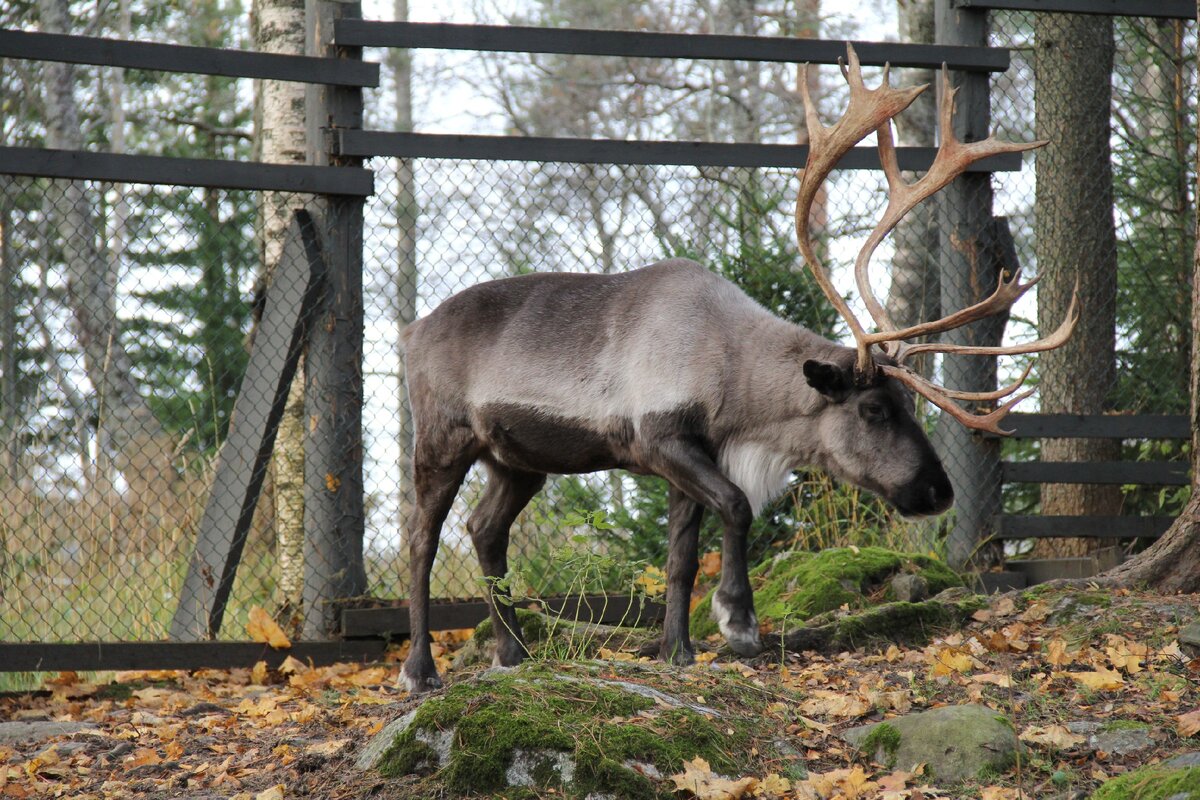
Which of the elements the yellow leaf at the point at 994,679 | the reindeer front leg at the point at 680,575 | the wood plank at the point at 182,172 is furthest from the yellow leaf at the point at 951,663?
the wood plank at the point at 182,172

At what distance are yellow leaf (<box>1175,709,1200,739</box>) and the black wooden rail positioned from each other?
3.25 meters

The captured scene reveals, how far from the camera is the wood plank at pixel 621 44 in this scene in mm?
6316

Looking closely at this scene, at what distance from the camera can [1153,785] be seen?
2.96 meters

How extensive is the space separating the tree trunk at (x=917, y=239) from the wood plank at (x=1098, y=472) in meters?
0.79

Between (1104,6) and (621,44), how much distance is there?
291cm

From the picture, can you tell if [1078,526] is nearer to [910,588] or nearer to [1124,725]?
[910,588]

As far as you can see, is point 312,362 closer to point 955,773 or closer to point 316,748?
point 316,748

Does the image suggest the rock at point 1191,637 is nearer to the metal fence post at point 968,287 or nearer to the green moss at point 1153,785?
the green moss at point 1153,785

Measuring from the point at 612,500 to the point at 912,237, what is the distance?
3.54 metres

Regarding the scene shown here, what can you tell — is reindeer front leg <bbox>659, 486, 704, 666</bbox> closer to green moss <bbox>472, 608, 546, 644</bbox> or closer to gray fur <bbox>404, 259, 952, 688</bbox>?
gray fur <bbox>404, 259, 952, 688</bbox>

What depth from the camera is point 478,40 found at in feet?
20.8

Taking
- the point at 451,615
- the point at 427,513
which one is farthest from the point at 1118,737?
the point at 451,615

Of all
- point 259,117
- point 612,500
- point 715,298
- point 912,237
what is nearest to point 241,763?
point 715,298

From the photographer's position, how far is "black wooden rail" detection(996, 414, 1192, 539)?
688cm
